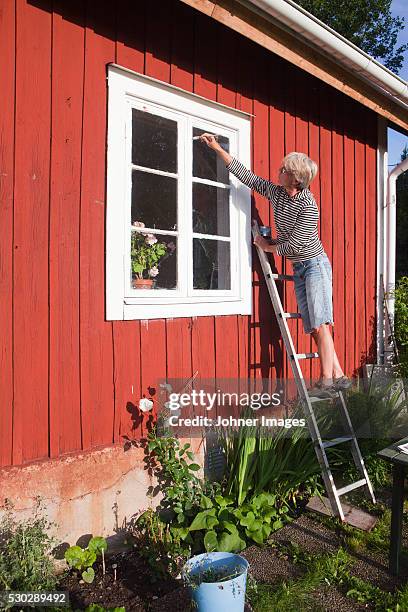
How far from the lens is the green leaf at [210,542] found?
9.52 feet

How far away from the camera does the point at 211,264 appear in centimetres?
388

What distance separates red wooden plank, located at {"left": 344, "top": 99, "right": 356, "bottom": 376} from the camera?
5.07 meters

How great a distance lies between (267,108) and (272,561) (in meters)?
3.29

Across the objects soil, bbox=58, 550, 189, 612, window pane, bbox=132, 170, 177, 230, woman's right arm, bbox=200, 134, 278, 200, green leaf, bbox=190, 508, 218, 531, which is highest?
woman's right arm, bbox=200, 134, 278, 200

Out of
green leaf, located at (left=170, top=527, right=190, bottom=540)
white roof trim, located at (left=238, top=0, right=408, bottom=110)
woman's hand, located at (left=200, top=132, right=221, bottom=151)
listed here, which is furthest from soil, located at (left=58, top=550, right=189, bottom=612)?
white roof trim, located at (left=238, top=0, right=408, bottom=110)

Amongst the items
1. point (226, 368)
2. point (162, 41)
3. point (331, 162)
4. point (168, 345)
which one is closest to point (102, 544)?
point (168, 345)

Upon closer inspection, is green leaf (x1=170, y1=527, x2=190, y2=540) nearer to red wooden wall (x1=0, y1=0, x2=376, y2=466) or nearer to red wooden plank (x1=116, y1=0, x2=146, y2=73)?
red wooden wall (x1=0, y1=0, x2=376, y2=466)

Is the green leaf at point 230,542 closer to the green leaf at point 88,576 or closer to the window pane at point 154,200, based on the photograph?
the green leaf at point 88,576

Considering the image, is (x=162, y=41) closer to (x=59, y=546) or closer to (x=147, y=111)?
(x=147, y=111)

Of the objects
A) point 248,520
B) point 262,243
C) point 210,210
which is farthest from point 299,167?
point 248,520

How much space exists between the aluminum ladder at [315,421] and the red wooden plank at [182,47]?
115cm

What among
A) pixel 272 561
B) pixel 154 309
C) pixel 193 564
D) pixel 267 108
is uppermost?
pixel 267 108

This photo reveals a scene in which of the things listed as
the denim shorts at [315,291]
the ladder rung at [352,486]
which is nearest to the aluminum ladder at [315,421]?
the ladder rung at [352,486]

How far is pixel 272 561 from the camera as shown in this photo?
9.80 ft
